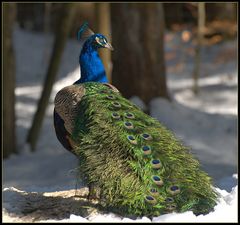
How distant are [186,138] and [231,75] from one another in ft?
20.1

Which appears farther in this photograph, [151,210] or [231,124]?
[231,124]

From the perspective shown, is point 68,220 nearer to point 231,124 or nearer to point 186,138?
point 186,138

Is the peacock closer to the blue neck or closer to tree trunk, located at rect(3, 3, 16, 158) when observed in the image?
the blue neck

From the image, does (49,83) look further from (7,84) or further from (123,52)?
(123,52)

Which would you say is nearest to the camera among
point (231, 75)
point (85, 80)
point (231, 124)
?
point (85, 80)

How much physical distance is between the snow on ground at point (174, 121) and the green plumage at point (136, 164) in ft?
0.33

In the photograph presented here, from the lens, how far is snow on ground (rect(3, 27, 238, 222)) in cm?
602

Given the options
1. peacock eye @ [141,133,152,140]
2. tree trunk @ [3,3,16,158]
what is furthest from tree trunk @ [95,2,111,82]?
peacock eye @ [141,133,152,140]

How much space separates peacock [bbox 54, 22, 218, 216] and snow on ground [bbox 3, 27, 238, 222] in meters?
0.10

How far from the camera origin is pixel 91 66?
16.0 ft

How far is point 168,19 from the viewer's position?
62.3 ft

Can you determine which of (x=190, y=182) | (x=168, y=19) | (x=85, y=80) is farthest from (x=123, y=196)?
(x=168, y=19)

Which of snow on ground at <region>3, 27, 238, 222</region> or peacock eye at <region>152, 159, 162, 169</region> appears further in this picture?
snow on ground at <region>3, 27, 238, 222</region>

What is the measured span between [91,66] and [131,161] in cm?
116
